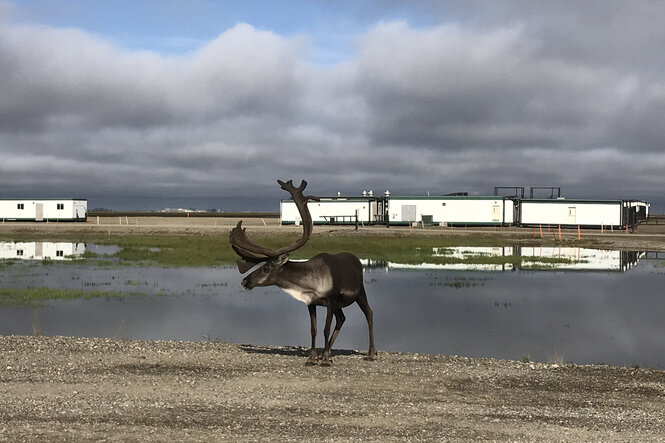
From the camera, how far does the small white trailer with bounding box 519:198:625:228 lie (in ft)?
251

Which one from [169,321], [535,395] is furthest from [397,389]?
[169,321]

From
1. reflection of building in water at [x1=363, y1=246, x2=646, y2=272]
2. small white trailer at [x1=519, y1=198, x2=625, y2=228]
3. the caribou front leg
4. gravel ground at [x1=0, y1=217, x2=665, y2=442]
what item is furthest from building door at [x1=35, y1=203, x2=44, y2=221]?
the caribou front leg

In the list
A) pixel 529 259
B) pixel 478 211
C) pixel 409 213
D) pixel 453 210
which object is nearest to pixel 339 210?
pixel 409 213

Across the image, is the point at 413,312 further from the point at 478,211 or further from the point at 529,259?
the point at 478,211

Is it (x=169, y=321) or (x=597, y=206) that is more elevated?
(x=597, y=206)

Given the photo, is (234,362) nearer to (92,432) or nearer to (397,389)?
(397,389)

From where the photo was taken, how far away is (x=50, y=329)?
63.2ft

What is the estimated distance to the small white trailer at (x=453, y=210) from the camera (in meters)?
78.4

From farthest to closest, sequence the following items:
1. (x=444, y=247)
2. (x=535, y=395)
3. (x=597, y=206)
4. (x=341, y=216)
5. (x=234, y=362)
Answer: (x=341, y=216)
(x=597, y=206)
(x=444, y=247)
(x=234, y=362)
(x=535, y=395)

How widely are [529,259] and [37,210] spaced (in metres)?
68.2

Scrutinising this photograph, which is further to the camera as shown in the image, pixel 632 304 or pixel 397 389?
pixel 632 304

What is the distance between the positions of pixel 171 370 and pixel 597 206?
Answer: 72.6 m

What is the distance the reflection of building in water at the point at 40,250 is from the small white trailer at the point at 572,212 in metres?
50.5

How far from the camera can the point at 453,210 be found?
79.7 meters
